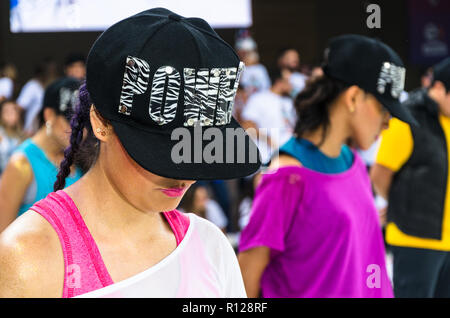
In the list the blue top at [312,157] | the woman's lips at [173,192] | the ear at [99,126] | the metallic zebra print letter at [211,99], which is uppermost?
the metallic zebra print letter at [211,99]

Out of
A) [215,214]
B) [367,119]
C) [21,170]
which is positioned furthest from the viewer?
[215,214]

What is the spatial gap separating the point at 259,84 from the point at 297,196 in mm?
4937

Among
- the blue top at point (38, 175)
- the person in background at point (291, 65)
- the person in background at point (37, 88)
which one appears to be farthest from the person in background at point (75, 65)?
the blue top at point (38, 175)

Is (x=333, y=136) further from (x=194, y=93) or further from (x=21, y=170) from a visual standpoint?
(x=194, y=93)

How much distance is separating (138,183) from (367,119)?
1.25 meters

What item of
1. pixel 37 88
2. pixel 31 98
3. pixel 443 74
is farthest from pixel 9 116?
pixel 443 74

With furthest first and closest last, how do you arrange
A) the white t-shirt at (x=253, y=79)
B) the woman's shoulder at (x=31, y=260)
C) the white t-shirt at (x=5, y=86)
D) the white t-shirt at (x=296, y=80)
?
the white t-shirt at (x=5, y=86), the white t-shirt at (x=253, y=79), the white t-shirt at (x=296, y=80), the woman's shoulder at (x=31, y=260)

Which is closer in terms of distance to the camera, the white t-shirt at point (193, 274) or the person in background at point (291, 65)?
the white t-shirt at point (193, 274)

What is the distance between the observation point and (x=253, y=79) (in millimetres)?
6863

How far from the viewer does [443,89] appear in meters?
2.91

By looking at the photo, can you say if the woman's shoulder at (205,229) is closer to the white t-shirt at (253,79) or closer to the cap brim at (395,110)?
the cap brim at (395,110)

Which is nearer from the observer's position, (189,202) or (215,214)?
(189,202)

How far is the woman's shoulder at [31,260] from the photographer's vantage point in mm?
899

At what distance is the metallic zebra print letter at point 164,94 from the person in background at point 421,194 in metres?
1.98
